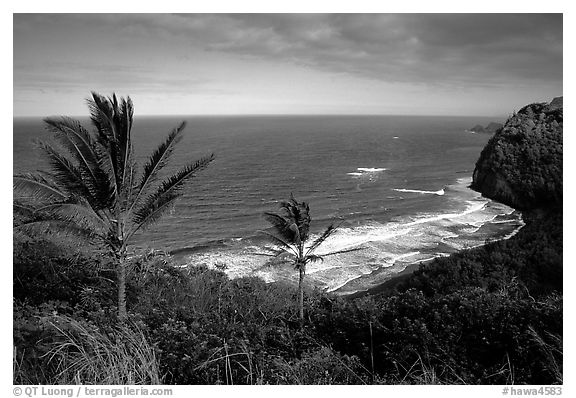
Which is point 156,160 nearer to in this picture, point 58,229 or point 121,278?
point 58,229

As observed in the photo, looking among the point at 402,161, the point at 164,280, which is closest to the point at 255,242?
the point at 164,280

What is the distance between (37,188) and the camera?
6.66 m

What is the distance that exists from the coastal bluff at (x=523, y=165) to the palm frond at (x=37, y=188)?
18.0 m

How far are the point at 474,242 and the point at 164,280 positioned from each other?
19.0 m

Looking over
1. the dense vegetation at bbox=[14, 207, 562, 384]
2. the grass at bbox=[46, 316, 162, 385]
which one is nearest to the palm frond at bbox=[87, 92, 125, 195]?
the dense vegetation at bbox=[14, 207, 562, 384]

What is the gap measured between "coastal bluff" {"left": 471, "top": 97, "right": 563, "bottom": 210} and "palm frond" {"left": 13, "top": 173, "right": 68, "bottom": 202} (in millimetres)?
17951

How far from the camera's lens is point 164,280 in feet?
41.6

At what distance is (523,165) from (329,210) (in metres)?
13.8

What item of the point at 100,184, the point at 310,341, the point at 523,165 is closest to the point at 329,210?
the point at 523,165

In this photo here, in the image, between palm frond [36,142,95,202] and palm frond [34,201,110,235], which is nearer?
palm frond [34,201,110,235]

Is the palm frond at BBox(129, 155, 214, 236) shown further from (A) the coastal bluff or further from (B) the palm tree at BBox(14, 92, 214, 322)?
(A) the coastal bluff

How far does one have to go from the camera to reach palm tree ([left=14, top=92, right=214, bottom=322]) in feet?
21.4
